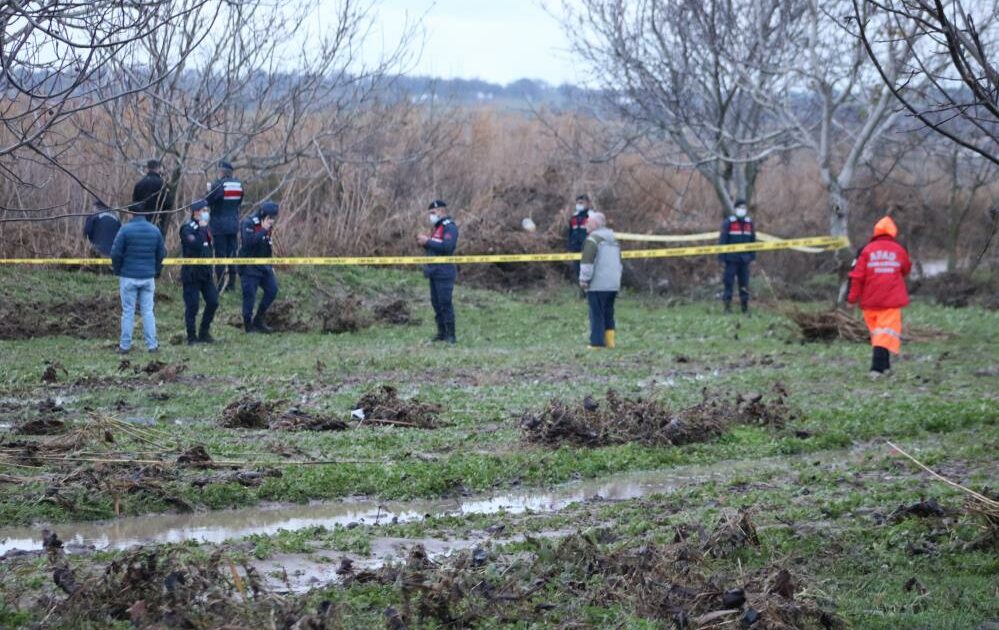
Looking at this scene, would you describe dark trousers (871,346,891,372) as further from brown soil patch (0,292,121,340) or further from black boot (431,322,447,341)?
brown soil patch (0,292,121,340)

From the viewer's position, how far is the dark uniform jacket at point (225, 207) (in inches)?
728

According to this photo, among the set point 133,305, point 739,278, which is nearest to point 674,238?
point 739,278

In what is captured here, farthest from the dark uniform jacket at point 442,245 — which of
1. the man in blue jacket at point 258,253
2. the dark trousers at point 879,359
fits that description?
the dark trousers at point 879,359

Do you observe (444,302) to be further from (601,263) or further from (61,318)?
(61,318)

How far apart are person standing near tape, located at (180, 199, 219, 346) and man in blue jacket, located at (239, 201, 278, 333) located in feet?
2.03

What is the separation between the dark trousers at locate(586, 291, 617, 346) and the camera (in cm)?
1686

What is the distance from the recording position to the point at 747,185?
2823 centimetres

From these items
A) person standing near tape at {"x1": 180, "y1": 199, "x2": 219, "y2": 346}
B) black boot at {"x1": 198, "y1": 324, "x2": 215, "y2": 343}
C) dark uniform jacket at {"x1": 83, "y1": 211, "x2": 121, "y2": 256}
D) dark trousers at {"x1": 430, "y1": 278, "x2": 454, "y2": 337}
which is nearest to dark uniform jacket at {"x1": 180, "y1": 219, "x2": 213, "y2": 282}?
person standing near tape at {"x1": 180, "y1": 199, "x2": 219, "y2": 346}

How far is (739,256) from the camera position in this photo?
22766mm

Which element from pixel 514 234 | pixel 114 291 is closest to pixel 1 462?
pixel 114 291

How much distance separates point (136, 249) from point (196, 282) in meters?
1.49

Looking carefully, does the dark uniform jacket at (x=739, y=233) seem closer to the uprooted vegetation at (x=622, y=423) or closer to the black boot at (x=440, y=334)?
the black boot at (x=440, y=334)

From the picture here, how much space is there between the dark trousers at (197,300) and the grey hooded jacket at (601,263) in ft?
17.5

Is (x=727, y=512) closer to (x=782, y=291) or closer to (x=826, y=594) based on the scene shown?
(x=826, y=594)
